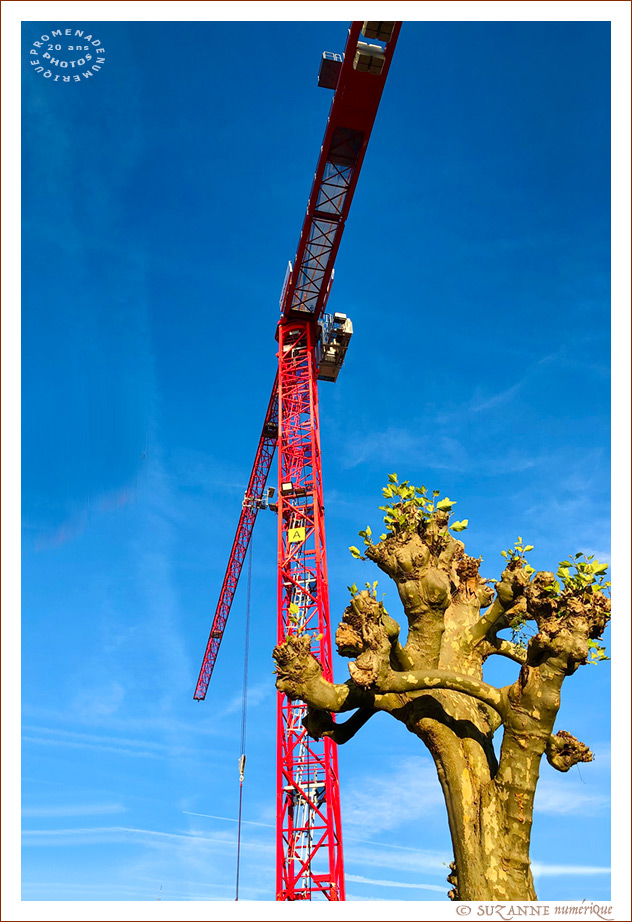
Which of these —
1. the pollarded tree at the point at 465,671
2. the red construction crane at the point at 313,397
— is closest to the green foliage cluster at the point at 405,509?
the pollarded tree at the point at 465,671

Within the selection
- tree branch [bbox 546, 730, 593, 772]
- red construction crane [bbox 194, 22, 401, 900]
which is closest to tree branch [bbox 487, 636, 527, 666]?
tree branch [bbox 546, 730, 593, 772]

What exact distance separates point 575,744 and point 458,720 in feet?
6.24

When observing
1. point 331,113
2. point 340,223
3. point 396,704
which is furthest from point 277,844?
point 331,113

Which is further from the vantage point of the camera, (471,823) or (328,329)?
(328,329)

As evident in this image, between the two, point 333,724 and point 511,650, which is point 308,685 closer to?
point 333,724

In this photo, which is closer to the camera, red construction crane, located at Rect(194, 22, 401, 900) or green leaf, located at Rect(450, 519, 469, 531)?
green leaf, located at Rect(450, 519, 469, 531)

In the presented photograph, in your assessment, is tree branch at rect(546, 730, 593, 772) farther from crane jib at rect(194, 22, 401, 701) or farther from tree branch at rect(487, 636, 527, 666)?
crane jib at rect(194, 22, 401, 701)

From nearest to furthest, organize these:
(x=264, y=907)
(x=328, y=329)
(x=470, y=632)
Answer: (x=264, y=907) → (x=470, y=632) → (x=328, y=329)

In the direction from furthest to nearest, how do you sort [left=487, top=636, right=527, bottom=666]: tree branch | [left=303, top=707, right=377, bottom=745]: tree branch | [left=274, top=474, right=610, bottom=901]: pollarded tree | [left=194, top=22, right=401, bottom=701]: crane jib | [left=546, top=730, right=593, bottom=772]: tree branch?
[left=194, top=22, right=401, bottom=701]: crane jib < [left=487, top=636, right=527, bottom=666]: tree branch < [left=303, top=707, right=377, bottom=745]: tree branch < [left=546, top=730, right=593, bottom=772]: tree branch < [left=274, top=474, right=610, bottom=901]: pollarded tree

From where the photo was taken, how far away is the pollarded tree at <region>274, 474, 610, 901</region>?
33.9ft

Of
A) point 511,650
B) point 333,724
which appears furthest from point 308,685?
point 511,650

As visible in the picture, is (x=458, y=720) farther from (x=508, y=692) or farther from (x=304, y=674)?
(x=304, y=674)

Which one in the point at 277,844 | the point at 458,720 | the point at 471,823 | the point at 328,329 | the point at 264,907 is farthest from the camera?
the point at 328,329

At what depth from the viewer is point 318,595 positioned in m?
39.3
